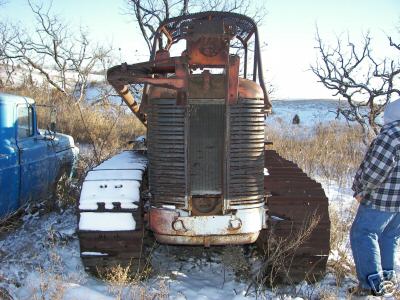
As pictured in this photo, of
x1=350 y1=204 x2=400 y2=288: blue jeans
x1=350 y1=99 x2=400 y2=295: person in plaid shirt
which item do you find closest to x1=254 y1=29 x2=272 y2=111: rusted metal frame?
x1=350 y1=99 x2=400 y2=295: person in plaid shirt

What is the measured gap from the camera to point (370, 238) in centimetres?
379

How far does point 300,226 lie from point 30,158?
3.55 meters

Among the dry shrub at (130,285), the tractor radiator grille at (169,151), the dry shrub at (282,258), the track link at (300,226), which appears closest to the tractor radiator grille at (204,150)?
the tractor radiator grille at (169,151)

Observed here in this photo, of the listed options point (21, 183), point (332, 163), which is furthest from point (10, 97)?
point (332, 163)

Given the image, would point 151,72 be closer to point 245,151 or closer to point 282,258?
point 245,151

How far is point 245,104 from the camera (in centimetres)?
350

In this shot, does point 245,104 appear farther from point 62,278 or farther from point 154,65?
point 62,278

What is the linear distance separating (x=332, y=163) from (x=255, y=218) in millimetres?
6223

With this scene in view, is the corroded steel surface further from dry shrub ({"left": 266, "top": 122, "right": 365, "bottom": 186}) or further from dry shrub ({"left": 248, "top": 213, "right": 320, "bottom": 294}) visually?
dry shrub ({"left": 266, "top": 122, "right": 365, "bottom": 186})

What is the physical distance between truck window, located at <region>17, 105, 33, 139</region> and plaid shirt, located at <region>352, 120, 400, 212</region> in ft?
13.4

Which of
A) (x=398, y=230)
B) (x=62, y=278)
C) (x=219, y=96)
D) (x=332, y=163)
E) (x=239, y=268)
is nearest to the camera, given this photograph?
(x=219, y=96)

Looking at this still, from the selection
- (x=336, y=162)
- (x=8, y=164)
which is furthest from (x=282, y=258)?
(x=336, y=162)

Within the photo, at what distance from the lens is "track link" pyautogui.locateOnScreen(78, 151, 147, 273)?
354cm

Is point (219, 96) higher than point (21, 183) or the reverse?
higher
